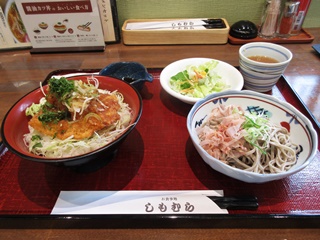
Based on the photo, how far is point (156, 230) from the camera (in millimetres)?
852

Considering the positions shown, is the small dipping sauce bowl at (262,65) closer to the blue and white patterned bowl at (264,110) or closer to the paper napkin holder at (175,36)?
the blue and white patterned bowl at (264,110)

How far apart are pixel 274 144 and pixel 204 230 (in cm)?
51

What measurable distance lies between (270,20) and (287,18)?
0.15 m

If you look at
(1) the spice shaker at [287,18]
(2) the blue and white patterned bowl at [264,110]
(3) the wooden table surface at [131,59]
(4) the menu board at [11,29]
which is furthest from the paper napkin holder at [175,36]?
(2) the blue and white patterned bowl at [264,110]

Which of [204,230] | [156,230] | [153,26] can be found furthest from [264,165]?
[153,26]

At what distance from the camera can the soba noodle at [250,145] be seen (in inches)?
39.2

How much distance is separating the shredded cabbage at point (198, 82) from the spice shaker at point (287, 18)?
41.6 inches

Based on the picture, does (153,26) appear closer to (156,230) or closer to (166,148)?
(166,148)

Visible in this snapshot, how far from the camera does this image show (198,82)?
4.99 ft

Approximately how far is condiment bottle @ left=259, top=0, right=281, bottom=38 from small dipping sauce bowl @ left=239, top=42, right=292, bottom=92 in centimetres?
71

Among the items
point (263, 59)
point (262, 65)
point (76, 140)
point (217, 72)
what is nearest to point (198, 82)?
point (217, 72)

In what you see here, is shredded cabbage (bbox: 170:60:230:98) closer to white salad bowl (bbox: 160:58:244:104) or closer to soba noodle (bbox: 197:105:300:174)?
white salad bowl (bbox: 160:58:244:104)

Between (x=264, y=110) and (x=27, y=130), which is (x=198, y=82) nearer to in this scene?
(x=264, y=110)

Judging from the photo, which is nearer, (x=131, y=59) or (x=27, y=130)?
(x=27, y=130)
